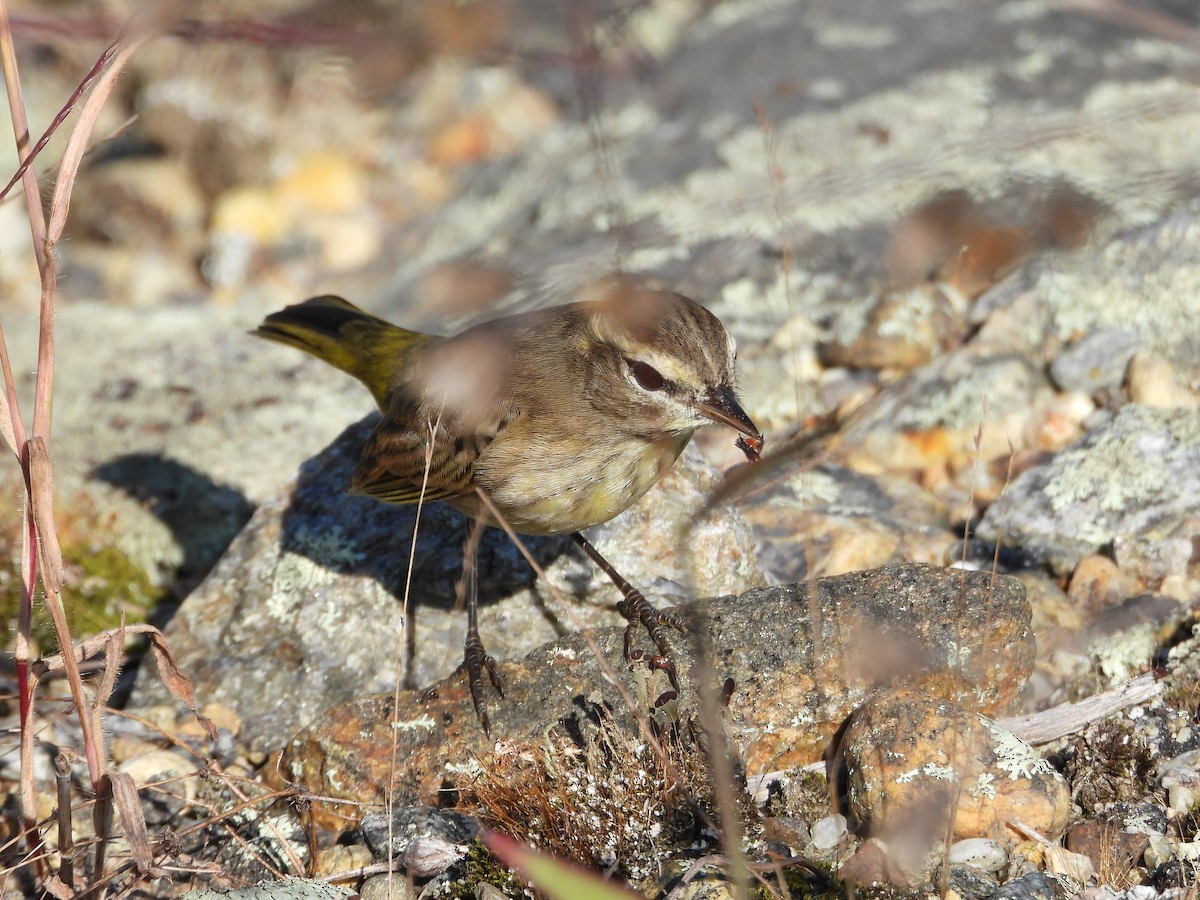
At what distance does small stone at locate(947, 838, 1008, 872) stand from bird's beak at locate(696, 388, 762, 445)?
1.33 metres

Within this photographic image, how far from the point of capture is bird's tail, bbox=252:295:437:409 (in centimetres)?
535

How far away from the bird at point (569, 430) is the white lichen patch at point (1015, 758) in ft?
3.69

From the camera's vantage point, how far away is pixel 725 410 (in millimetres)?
3674

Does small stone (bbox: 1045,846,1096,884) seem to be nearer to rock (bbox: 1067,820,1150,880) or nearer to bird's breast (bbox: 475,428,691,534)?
rock (bbox: 1067,820,1150,880)

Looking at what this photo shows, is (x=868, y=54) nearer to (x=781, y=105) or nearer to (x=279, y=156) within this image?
(x=781, y=105)

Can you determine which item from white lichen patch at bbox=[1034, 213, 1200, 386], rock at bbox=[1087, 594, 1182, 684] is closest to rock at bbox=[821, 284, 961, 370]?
white lichen patch at bbox=[1034, 213, 1200, 386]

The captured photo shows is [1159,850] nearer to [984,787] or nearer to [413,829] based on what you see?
[984,787]

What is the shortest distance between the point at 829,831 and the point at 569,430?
1623 millimetres

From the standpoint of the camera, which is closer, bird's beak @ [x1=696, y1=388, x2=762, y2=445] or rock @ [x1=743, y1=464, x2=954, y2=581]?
bird's beak @ [x1=696, y1=388, x2=762, y2=445]

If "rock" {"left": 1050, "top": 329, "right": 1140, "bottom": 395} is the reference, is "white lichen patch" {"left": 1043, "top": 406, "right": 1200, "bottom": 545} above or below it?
below

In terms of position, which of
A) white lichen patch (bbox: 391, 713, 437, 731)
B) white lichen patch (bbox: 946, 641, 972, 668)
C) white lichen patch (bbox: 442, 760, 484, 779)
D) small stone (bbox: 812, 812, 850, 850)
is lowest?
small stone (bbox: 812, 812, 850, 850)

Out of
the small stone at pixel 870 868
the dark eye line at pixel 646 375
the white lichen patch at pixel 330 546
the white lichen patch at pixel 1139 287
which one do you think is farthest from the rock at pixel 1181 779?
the white lichen patch at pixel 330 546

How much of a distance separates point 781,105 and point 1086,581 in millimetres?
5855

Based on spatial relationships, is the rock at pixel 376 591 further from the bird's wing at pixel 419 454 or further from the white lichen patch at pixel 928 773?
the white lichen patch at pixel 928 773
